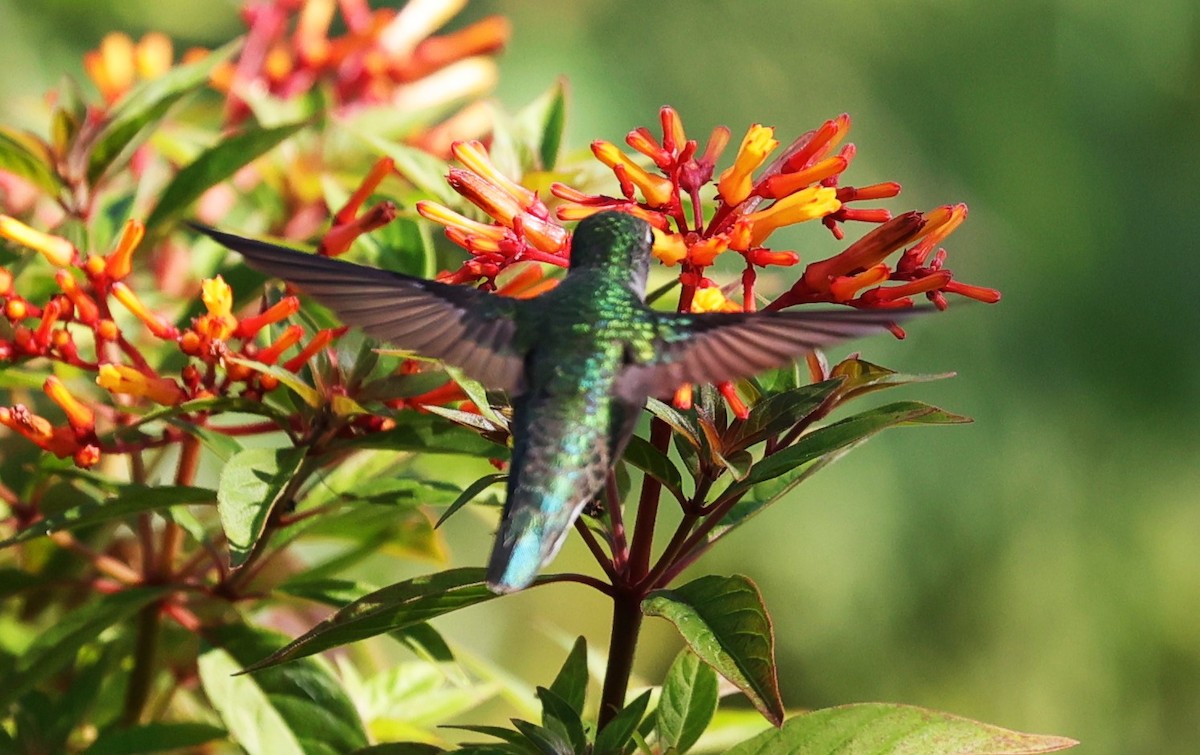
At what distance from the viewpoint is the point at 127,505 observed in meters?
0.97

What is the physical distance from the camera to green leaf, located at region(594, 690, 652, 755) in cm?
82

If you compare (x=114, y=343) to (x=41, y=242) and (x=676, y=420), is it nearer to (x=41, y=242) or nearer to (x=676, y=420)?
(x=41, y=242)

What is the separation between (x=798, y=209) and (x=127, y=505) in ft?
1.68

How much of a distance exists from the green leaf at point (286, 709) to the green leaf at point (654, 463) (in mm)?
327

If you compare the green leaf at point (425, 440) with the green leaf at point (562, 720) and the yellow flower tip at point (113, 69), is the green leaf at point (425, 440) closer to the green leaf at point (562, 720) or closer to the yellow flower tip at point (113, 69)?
the green leaf at point (562, 720)

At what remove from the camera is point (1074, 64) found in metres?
3.52

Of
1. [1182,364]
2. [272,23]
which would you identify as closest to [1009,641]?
[1182,364]

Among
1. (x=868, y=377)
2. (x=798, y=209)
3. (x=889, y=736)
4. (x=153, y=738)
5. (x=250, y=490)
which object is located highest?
(x=798, y=209)

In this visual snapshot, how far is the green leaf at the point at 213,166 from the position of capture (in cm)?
115

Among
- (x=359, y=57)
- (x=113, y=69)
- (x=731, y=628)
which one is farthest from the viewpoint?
(x=359, y=57)

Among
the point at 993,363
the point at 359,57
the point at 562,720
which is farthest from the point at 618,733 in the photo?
the point at 993,363

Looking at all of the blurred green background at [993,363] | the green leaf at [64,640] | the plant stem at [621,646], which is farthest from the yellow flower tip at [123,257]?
the blurred green background at [993,363]

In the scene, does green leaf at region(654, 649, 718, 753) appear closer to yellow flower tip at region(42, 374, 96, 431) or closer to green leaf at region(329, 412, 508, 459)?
green leaf at region(329, 412, 508, 459)

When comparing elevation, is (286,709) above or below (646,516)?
below
